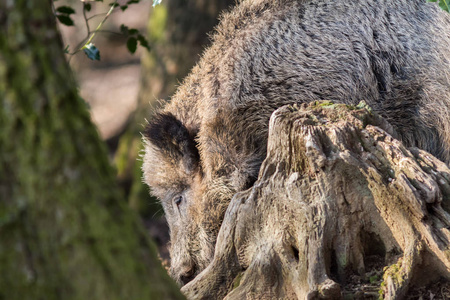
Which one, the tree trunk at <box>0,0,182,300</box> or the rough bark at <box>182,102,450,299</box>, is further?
the rough bark at <box>182,102,450,299</box>

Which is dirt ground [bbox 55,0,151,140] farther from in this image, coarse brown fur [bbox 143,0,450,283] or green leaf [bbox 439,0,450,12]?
green leaf [bbox 439,0,450,12]

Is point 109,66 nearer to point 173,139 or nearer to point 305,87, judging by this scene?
point 173,139

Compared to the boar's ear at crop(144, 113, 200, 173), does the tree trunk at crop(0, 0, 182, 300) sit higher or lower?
higher

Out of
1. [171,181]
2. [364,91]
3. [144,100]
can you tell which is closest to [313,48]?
[364,91]

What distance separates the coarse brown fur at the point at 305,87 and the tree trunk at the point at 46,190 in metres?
2.77

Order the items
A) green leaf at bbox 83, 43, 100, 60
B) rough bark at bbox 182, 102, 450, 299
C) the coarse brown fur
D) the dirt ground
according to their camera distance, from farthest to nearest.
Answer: the dirt ground → the coarse brown fur → green leaf at bbox 83, 43, 100, 60 → rough bark at bbox 182, 102, 450, 299

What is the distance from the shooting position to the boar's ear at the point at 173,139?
4949mm

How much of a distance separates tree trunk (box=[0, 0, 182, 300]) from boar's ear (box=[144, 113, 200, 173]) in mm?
2864

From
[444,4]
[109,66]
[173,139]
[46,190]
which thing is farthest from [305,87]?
[109,66]

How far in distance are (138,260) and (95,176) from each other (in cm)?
35

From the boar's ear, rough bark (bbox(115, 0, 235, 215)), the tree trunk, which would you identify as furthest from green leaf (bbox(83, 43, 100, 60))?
rough bark (bbox(115, 0, 235, 215))

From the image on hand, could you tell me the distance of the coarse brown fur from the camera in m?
4.80

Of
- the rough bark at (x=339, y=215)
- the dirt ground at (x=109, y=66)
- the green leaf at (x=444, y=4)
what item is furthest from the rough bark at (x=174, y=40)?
the dirt ground at (x=109, y=66)

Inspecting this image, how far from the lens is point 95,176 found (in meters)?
2.09
